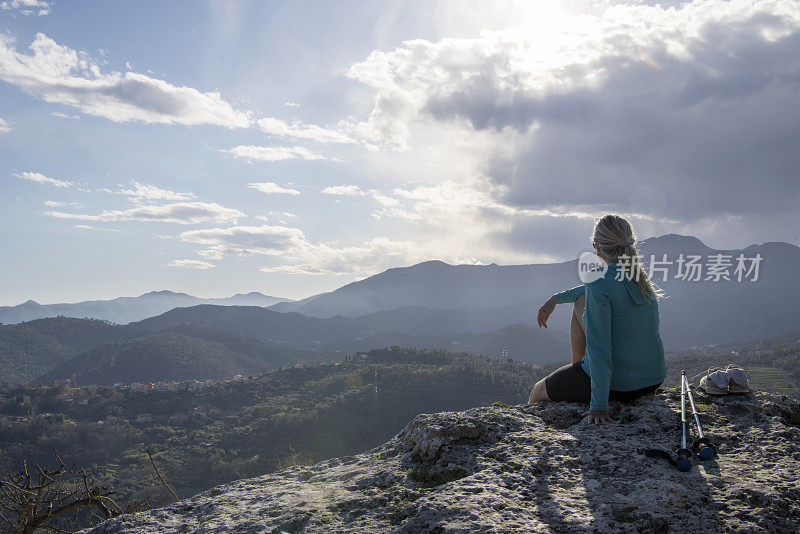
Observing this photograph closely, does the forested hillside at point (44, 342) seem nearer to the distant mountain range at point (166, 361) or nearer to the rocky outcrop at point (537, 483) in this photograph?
the distant mountain range at point (166, 361)

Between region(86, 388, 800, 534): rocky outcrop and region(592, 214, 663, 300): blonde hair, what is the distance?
1209mm

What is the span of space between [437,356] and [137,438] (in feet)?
210

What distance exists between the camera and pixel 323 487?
3.70 m

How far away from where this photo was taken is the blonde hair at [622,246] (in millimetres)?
4336

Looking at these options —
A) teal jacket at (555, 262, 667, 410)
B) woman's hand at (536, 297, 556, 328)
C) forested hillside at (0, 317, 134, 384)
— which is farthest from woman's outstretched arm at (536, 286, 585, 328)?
forested hillside at (0, 317, 134, 384)

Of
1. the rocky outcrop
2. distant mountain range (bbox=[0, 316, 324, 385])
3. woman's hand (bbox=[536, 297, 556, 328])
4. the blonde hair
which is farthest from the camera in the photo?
distant mountain range (bbox=[0, 316, 324, 385])

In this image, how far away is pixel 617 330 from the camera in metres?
4.34

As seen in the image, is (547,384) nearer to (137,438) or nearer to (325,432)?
(325,432)

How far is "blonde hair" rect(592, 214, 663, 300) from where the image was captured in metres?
4.34

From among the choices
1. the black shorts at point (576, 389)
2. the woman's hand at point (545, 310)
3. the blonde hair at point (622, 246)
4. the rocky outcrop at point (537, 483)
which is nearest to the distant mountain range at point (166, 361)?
the woman's hand at point (545, 310)

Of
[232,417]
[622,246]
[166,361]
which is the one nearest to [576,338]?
[622,246]

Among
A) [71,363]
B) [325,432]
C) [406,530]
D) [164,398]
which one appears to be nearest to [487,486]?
[406,530]

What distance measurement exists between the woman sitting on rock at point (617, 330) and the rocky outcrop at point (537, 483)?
213 millimetres

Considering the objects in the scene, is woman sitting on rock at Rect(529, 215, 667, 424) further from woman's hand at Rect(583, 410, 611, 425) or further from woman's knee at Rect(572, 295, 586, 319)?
woman's knee at Rect(572, 295, 586, 319)
